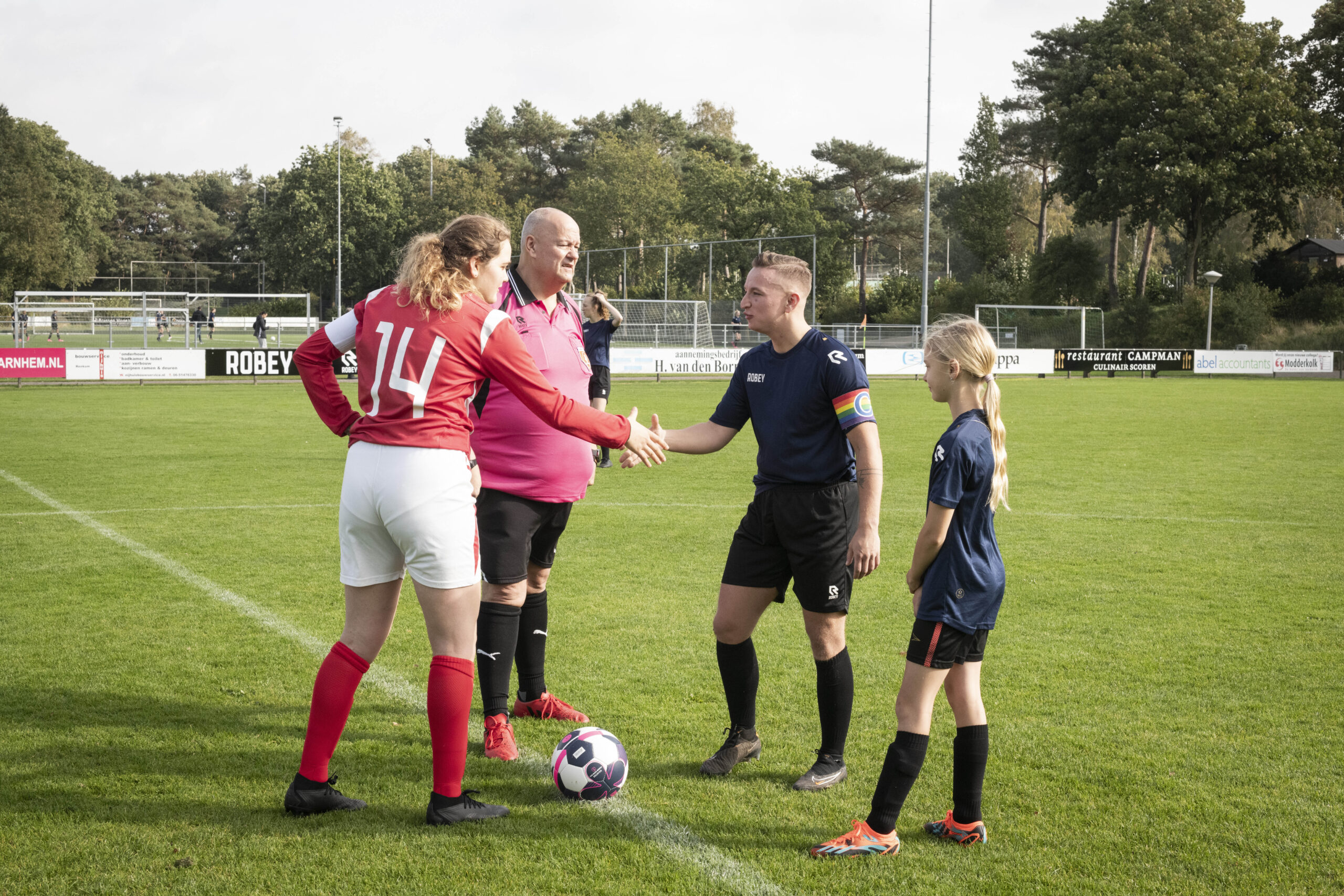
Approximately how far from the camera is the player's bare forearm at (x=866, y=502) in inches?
156

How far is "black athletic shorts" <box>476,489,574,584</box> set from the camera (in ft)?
14.7

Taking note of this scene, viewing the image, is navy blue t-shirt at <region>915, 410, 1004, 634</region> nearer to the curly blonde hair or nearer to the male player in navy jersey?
the male player in navy jersey

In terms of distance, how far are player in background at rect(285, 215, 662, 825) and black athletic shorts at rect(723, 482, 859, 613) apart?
0.71 meters

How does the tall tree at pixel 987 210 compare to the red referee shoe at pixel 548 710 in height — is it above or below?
above

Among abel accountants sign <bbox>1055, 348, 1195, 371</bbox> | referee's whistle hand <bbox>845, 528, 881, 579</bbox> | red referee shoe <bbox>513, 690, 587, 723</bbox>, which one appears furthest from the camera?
abel accountants sign <bbox>1055, 348, 1195, 371</bbox>

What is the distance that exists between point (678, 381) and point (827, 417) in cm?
2780

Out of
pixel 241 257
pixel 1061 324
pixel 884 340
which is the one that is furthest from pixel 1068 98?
pixel 241 257

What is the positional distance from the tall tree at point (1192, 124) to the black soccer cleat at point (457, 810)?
4830 cm

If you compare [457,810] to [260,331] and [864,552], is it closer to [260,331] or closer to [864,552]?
[864,552]

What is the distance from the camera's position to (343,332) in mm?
3900

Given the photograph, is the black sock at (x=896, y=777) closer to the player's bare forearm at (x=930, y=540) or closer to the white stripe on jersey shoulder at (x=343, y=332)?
the player's bare forearm at (x=930, y=540)

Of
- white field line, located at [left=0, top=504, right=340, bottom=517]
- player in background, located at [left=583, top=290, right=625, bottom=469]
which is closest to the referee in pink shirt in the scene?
player in background, located at [left=583, top=290, right=625, bottom=469]

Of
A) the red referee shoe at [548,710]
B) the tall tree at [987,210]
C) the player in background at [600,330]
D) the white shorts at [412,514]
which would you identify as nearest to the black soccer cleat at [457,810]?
the white shorts at [412,514]

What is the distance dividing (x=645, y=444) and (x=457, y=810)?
5.00ft
